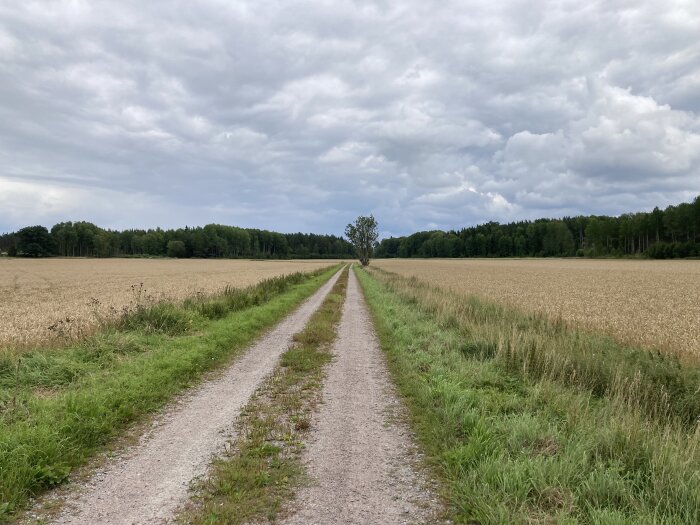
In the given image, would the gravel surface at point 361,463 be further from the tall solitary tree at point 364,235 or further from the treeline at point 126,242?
the treeline at point 126,242

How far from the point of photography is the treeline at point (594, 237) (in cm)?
10188

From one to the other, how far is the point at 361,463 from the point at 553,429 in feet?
8.75

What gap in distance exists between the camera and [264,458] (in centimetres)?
531

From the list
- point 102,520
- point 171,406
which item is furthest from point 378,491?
point 171,406

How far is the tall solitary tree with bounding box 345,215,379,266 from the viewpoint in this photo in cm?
10144

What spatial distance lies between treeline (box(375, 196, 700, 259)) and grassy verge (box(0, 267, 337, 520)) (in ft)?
388

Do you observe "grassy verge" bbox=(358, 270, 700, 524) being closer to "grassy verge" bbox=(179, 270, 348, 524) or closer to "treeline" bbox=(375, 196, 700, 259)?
"grassy verge" bbox=(179, 270, 348, 524)

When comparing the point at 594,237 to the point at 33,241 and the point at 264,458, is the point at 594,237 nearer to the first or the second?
the point at 264,458

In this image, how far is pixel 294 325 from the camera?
1664 centimetres

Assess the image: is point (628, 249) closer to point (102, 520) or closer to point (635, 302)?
point (635, 302)

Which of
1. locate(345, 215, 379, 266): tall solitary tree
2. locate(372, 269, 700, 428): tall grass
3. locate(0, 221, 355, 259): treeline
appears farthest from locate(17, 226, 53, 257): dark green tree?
locate(372, 269, 700, 428): tall grass

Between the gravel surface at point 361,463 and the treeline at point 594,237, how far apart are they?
A: 11803 cm

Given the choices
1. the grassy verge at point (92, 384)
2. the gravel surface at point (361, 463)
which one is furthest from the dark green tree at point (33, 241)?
the gravel surface at point (361, 463)

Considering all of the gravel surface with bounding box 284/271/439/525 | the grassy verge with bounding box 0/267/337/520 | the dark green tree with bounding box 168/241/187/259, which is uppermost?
the dark green tree with bounding box 168/241/187/259
